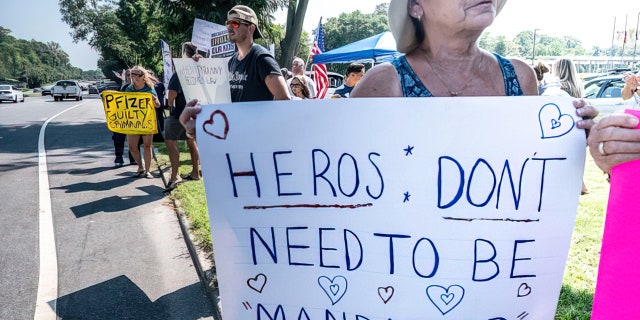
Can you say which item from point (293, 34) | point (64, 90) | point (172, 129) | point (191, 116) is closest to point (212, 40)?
point (172, 129)

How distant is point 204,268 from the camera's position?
361 centimetres

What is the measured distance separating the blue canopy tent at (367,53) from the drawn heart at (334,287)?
11.4 meters

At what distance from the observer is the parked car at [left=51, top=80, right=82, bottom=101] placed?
127 ft

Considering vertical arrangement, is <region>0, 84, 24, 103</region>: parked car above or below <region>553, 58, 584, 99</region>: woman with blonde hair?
below

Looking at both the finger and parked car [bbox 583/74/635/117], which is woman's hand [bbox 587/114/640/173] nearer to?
the finger

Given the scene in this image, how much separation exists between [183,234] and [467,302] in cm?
373

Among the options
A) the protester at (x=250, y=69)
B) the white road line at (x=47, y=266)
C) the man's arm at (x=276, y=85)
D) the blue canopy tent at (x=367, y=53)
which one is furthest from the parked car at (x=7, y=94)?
the man's arm at (x=276, y=85)

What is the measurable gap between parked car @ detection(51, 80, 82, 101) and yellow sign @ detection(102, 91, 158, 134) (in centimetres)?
3681

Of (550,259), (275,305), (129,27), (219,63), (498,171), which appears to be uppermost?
(129,27)

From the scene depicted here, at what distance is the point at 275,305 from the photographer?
1543 millimetres

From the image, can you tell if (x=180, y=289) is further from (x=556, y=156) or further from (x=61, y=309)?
(x=556, y=156)

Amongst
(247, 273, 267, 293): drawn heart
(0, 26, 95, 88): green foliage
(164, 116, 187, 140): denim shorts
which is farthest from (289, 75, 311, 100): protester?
(0, 26, 95, 88): green foliage

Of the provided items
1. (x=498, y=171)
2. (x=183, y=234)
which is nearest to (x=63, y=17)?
(x=183, y=234)

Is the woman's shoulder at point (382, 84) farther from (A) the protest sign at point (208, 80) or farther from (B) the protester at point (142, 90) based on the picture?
(B) the protester at point (142, 90)
